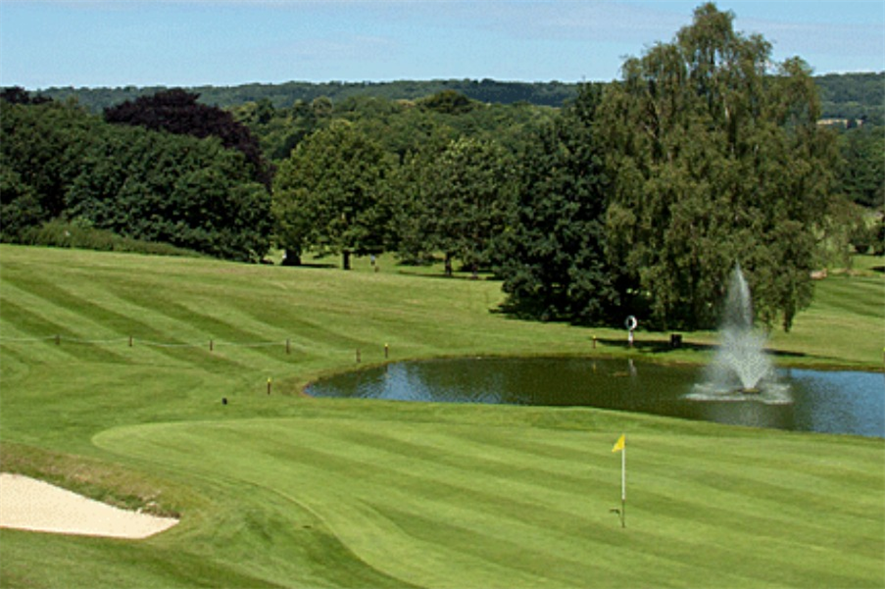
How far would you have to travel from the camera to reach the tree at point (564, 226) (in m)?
71.1

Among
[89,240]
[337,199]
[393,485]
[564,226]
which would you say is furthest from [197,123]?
[393,485]

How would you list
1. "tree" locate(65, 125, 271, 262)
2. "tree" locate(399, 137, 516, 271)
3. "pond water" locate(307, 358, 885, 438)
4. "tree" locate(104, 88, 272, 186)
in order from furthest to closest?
"tree" locate(104, 88, 272, 186) < "tree" locate(65, 125, 271, 262) < "tree" locate(399, 137, 516, 271) < "pond water" locate(307, 358, 885, 438)

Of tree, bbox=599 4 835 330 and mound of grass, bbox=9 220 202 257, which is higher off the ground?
tree, bbox=599 4 835 330

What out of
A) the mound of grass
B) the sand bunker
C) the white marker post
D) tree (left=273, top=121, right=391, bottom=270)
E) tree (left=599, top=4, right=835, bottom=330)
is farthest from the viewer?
tree (left=273, top=121, right=391, bottom=270)

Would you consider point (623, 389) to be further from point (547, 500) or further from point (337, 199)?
point (337, 199)

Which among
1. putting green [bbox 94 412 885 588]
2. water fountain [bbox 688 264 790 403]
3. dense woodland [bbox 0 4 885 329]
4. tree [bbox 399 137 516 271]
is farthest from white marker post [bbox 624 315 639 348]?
putting green [bbox 94 412 885 588]

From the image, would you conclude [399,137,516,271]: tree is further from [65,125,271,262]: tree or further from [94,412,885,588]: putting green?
[94,412,885,588]: putting green

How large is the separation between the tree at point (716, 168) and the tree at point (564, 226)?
840cm

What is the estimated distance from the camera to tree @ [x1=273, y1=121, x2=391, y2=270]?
10056cm

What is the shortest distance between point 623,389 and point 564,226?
66.7 feet

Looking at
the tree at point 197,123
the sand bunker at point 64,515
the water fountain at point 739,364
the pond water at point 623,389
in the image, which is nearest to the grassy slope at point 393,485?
the sand bunker at point 64,515

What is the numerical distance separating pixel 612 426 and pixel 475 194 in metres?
55.4

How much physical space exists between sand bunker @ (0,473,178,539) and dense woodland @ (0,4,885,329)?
35.2m

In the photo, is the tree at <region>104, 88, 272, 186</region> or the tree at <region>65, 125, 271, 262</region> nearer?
the tree at <region>65, 125, 271, 262</region>
